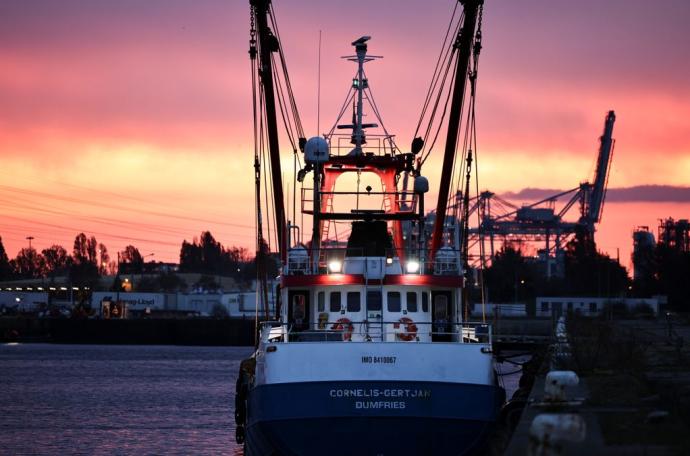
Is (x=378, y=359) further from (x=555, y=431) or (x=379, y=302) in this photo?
(x=555, y=431)

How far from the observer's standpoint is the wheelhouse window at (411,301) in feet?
122

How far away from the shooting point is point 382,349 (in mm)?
32281

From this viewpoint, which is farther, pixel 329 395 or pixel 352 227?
pixel 352 227

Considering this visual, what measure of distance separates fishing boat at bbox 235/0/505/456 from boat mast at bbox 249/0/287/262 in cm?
5

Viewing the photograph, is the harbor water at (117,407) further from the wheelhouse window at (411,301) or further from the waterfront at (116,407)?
the wheelhouse window at (411,301)

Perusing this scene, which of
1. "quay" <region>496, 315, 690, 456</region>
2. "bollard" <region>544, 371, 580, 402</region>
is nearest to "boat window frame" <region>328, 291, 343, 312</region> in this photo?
"quay" <region>496, 315, 690, 456</region>

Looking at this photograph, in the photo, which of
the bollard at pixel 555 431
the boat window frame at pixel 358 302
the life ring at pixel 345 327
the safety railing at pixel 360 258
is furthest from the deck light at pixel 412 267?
the bollard at pixel 555 431

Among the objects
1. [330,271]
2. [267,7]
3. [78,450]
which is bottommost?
[78,450]

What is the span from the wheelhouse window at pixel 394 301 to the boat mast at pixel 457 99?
444 centimetres

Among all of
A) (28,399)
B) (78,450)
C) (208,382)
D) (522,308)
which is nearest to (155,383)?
(208,382)

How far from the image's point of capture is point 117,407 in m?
75.0

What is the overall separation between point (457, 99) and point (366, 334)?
36.3 ft

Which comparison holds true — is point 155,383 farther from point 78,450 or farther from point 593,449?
point 593,449

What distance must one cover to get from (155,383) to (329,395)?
6766 centimetres
